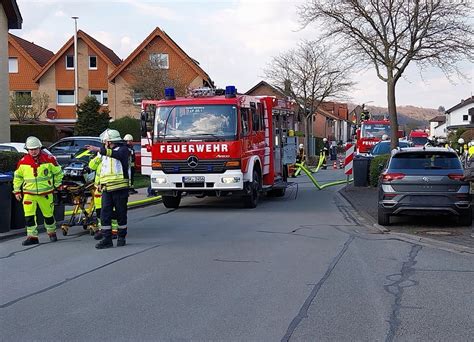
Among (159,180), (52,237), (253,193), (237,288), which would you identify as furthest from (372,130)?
(237,288)

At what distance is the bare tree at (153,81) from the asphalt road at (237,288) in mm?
25938

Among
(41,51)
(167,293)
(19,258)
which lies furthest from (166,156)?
(41,51)

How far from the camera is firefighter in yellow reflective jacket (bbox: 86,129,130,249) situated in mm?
10148

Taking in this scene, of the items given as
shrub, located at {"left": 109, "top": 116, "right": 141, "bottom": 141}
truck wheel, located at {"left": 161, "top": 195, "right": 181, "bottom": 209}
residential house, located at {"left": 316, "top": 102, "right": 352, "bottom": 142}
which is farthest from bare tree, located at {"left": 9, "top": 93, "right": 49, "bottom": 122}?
residential house, located at {"left": 316, "top": 102, "right": 352, "bottom": 142}

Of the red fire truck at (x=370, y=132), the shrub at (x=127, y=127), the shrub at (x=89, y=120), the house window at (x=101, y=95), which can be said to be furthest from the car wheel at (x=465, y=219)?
the house window at (x=101, y=95)

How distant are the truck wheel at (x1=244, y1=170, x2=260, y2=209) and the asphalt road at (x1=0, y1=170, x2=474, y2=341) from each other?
3954 mm

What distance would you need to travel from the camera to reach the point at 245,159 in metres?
15.6

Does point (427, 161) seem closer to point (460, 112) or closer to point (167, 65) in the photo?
point (167, 65)

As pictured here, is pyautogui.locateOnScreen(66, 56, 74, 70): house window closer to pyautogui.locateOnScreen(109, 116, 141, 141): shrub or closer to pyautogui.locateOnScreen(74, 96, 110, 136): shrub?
pyautogui.locateOnScreen(109, 116, 141, 141): shrub

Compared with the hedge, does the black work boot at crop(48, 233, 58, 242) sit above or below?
below

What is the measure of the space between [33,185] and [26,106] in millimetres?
33938

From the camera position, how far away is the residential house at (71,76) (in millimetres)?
50938

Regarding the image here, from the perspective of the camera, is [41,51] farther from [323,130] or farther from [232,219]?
[232,219]

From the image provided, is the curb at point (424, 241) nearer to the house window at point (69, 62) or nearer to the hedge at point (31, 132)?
the hedge at point (31, 132)
